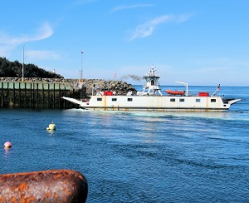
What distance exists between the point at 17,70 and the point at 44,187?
13446cm

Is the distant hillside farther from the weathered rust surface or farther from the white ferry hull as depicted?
the weathered rust surface

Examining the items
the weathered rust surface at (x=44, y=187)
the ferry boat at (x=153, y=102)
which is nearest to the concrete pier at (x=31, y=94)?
the ferry boat at (x=153, y=102)

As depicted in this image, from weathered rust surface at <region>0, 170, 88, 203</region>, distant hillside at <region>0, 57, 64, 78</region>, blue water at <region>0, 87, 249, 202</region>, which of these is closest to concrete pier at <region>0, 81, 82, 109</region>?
blue water at <region>0, 87, 249, 202</region>

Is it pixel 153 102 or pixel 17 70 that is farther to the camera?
pixel 17 70

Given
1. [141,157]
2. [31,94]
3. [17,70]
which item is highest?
[17,70]

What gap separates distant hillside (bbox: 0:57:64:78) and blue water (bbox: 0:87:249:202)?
80.4 metres

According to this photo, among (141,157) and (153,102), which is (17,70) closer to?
(153,102)

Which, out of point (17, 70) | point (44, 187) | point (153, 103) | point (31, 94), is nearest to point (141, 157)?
point (44, 187)

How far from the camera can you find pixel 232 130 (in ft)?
165

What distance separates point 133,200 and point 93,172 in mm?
6353

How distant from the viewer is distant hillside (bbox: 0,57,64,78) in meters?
130

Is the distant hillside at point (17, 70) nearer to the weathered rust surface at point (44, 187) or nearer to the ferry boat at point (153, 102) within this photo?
the ferry boat at point (153, 102)

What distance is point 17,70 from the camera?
436 ft

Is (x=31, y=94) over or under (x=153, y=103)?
over
